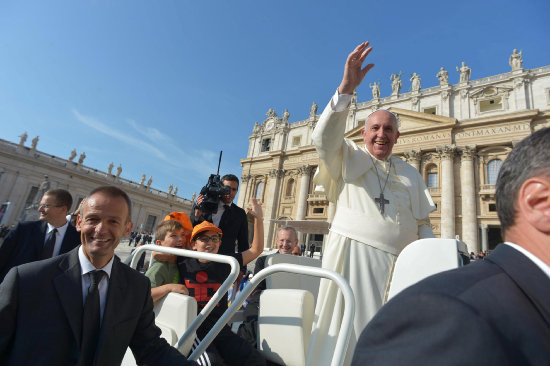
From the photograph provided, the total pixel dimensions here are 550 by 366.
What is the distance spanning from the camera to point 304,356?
75.5 inches

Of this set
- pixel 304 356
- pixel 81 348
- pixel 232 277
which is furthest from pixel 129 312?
pixel 304 356

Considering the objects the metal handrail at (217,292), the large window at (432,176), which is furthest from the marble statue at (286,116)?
the metal handrail at (217,292)

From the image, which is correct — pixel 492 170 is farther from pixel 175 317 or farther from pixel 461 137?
pixel 175 317

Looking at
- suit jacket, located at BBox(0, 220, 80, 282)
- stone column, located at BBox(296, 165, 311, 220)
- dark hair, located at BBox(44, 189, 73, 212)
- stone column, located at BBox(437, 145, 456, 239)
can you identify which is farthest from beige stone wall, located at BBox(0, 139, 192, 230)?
stone column, located at BBox(437, 145, 456, 239)

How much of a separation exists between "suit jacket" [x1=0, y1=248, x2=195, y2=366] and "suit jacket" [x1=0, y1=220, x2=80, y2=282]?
2508 millimetres

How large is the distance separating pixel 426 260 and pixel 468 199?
70.3 ft

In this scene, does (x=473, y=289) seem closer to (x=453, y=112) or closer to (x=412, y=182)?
(x=412, y=182)

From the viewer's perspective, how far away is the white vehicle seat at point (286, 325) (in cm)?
194

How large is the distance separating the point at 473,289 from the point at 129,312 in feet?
5.53

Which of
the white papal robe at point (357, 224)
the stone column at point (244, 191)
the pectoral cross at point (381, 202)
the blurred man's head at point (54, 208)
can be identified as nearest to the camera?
the white papal robe at point (357, 224)

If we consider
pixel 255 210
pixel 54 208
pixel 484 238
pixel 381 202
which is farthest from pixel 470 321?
pixel 484 238

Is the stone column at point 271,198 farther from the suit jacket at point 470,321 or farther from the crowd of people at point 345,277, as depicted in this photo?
the suit jacket at point 470,321

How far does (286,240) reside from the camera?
4496 mm

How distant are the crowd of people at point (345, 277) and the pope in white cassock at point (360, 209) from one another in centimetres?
1
